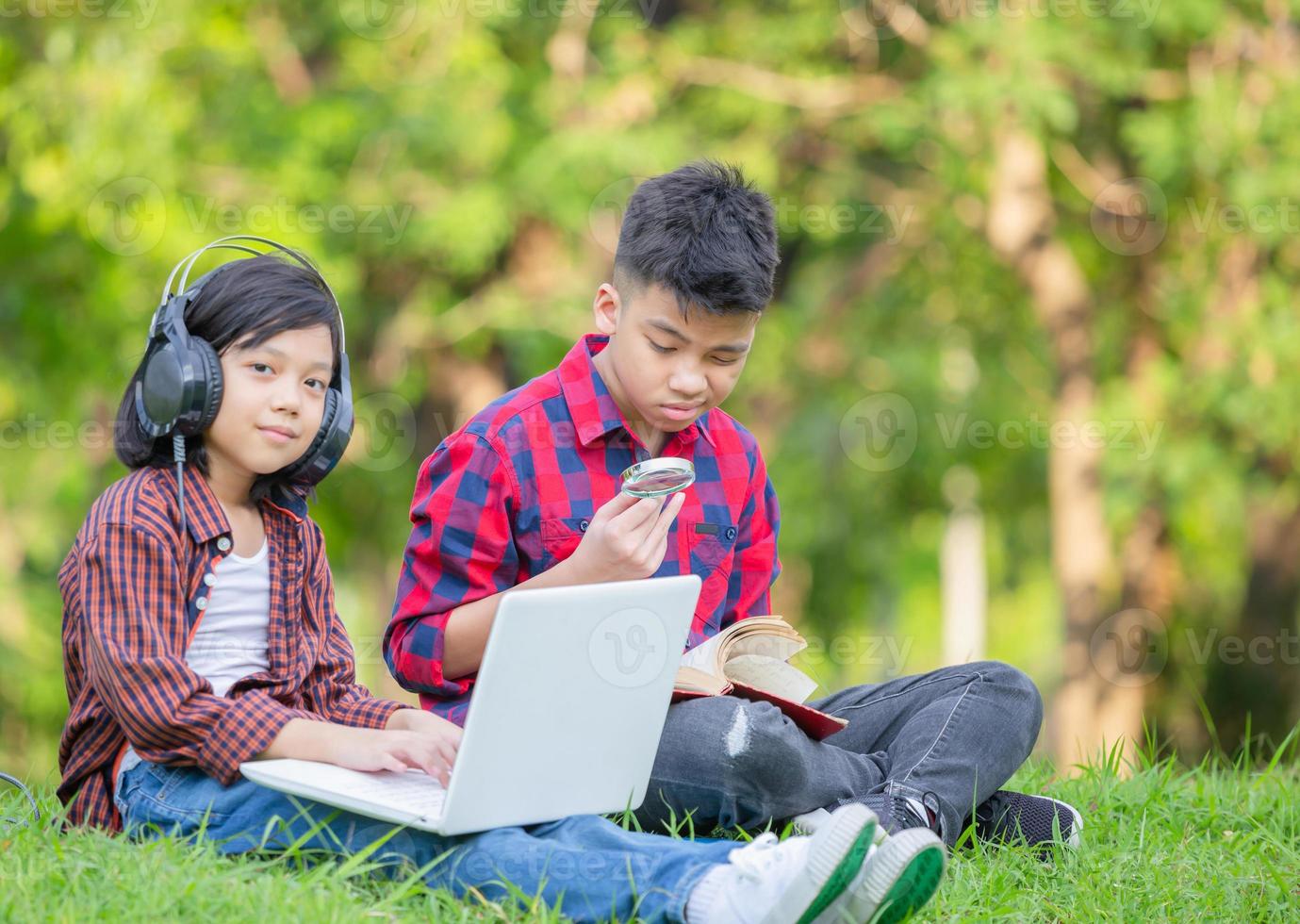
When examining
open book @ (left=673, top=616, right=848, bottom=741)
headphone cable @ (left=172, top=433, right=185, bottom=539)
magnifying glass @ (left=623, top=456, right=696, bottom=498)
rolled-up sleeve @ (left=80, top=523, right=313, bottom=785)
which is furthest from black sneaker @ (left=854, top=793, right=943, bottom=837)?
headphone cable @ (left=172, top=433, right=185, bottom=539)

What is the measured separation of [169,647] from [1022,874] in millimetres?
1681

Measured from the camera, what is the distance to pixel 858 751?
3314 mm

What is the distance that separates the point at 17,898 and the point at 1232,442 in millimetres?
6859

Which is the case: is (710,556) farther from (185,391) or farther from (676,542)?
(185,391)

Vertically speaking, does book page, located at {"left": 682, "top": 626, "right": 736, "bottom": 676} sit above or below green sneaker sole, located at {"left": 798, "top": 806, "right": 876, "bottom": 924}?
above

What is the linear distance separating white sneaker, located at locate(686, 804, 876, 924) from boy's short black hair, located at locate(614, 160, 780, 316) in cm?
113

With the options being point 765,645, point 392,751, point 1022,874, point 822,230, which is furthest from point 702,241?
point 822,230

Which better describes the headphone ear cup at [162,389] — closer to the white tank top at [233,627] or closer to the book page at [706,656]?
the white tank top at [233,627]

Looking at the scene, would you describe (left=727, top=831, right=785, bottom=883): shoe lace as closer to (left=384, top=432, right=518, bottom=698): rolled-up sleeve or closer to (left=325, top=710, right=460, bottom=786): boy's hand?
(left=325, top=710, right=460, bottom=786): boy's hand

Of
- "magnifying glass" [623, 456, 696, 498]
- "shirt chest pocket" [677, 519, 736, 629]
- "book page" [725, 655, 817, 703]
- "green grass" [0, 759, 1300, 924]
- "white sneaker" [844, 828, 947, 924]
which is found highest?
"magnifying glass" [623, 456, 696, 498]

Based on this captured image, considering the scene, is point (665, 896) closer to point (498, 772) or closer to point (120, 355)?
point (498, 772)

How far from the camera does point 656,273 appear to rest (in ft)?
9.84

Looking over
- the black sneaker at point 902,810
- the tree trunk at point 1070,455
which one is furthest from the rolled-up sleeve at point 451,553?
the tree trunk at point 1070,455

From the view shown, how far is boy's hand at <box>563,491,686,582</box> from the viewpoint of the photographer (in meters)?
2.72
